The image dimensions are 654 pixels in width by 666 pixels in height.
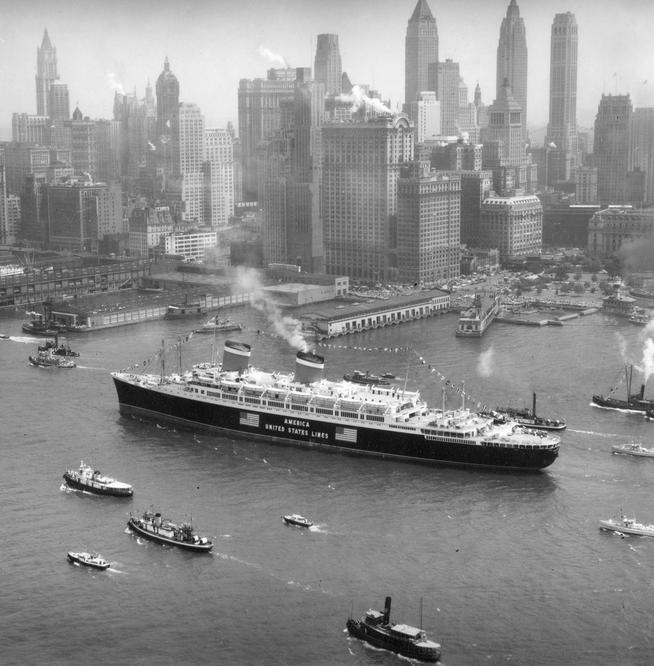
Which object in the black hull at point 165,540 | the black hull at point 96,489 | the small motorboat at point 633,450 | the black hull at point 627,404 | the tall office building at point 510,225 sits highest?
the tall office building at point 510,225

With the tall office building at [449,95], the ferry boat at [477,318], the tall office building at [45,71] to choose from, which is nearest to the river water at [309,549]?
the ferry boat at [477,318]

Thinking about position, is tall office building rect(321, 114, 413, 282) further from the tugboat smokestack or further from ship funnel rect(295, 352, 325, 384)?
the tugboat smokestack

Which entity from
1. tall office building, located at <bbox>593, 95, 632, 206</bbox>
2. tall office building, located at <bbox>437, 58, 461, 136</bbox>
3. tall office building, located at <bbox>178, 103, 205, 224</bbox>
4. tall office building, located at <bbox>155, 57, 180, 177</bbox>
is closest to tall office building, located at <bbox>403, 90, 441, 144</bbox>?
tall office building, located at <bbox>437, 58, 461, 136</bbox>

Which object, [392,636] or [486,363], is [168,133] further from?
[392,636]

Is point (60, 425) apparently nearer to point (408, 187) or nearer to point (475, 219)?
point (408, 187)

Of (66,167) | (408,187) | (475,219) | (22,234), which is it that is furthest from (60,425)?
(66,167)

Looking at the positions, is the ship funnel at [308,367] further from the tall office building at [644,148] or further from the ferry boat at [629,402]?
the tall office building at [644,148]

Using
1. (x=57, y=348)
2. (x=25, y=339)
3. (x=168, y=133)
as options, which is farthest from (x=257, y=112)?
(x=57, y=348)
